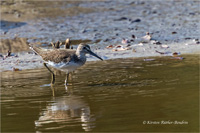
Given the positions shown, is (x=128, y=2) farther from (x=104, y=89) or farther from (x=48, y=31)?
(x=104, y=89)

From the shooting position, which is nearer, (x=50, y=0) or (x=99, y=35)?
(x=99, y=35)

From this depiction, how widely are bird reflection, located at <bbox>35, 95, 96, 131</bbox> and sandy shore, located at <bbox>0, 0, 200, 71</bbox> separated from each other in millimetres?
5033

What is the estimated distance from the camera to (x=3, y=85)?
1081 cm

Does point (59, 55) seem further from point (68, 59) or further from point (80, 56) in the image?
point (80, 56)

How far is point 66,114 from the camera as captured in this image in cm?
784

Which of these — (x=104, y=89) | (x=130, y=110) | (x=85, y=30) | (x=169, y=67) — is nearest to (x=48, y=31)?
(x=85, y=30)

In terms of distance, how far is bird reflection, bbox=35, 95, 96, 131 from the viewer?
717cm

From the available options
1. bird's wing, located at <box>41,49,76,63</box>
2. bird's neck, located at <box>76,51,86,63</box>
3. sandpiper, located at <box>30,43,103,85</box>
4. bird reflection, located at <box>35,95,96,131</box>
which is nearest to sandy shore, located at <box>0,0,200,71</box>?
bird's wing, located at <box>41,49,76,63</box>

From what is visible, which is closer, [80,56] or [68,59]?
[68,59]

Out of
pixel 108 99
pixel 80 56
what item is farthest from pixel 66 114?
pixel 80 56

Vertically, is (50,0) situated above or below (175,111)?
above

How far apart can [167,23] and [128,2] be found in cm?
493

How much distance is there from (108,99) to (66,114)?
1.09 metres

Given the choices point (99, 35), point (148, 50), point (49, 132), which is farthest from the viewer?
point (99, 35)
